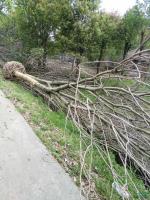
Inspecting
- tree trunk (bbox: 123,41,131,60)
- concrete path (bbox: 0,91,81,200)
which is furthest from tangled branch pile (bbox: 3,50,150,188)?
tree trunk (bbox: 123,41,131,60)

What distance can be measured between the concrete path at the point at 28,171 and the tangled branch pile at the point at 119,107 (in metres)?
0.76

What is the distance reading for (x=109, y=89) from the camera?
5.82m

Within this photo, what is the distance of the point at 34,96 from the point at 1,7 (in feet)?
43.2

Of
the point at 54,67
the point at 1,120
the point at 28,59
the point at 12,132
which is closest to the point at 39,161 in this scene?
the point at 12,132

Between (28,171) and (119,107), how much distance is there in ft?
7.27

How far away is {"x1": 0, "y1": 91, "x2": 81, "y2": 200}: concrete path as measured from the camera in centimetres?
370

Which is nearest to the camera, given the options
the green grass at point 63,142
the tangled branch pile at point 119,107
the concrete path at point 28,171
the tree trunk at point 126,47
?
the concrete path at point 28,171

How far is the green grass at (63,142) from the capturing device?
175 inches

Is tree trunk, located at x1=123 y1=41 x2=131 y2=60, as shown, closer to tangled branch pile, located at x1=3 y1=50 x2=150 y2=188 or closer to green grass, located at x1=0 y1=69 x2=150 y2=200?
green grass, located at x1=0 y1=69 x2=150 y2=200

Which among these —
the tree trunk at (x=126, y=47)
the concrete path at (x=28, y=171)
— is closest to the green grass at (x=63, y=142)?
the concrete path at (x=28, y=171)

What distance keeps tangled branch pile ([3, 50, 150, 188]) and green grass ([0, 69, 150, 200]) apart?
279 millimetres

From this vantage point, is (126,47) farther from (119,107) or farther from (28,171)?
(28,171)

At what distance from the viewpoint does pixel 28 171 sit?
4160 mm

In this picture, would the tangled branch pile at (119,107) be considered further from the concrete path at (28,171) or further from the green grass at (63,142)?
the concrete path at (28,171)
